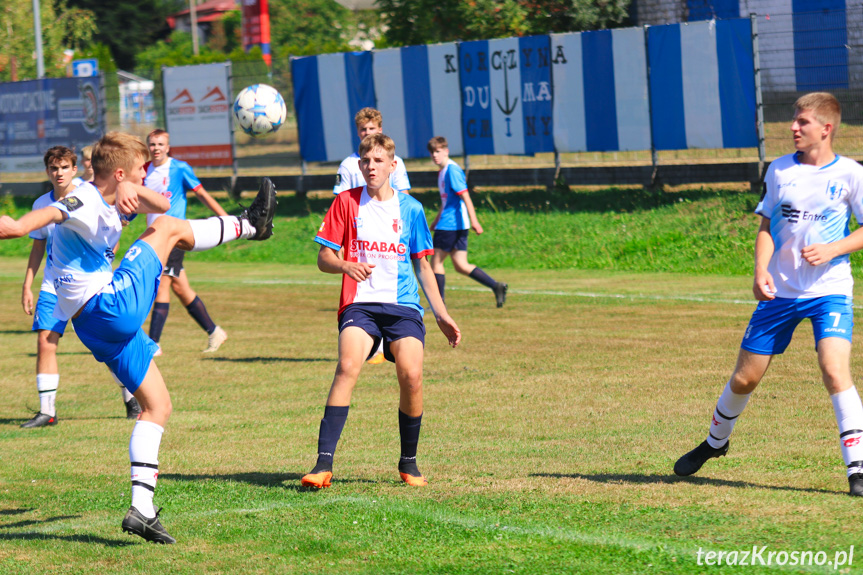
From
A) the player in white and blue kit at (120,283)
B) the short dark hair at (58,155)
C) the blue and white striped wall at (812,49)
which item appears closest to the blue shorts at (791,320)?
the player in white and blue kit at (120,283)

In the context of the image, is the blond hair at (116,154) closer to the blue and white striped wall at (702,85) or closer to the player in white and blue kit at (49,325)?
the player in white and blue kit at (49,325)

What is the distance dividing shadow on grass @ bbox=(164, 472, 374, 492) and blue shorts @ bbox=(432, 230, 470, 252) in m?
7.43

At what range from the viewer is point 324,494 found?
19.6 ft

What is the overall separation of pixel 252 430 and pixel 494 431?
1919mm

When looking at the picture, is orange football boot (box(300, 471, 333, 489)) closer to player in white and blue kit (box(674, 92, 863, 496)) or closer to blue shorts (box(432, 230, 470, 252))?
player in white and blue kit (box(674, 92, 863, 496))

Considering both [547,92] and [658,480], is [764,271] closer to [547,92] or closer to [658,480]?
[658,480]

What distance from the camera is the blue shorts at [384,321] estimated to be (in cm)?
620

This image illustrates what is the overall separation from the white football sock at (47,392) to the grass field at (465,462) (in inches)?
7.2

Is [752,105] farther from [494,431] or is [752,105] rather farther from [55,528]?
[55,528]

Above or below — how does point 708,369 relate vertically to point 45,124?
below

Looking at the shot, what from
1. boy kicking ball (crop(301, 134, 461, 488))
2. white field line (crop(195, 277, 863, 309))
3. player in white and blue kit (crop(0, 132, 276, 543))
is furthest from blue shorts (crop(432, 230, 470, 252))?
player in white and blue kit (crop(0, 132, 276, 543))

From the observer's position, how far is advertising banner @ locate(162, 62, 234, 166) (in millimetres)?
25734

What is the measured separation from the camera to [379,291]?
6.26 metres

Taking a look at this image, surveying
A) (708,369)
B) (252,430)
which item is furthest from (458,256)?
(252,430)
